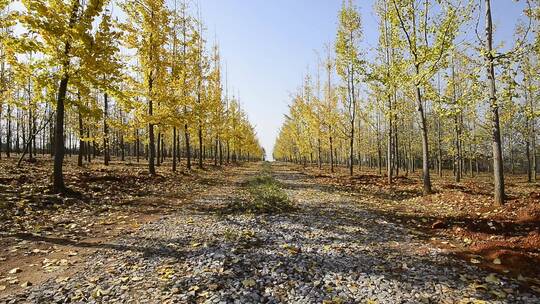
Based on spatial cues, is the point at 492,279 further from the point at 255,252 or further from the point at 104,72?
the point at 104,72

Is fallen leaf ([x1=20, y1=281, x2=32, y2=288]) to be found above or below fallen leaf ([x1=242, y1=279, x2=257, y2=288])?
above

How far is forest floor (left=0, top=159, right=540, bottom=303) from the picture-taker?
18.2 ft

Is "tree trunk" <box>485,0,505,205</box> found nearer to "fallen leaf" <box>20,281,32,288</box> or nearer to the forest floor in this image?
the forest floor

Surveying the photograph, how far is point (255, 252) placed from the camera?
7508 millimetres

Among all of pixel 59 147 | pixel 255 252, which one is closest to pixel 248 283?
pixel 255 252

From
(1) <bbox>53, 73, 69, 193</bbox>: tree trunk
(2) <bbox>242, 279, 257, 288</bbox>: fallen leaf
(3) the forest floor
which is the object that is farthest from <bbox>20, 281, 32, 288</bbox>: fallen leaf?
(1) <bbox>53, 73, 69, 193</bbox>: tree trunk

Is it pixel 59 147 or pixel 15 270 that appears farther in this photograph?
pixel 59 147

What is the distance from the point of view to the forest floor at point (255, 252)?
18.2 feet

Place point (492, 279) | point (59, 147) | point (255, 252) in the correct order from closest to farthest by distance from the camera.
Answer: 1. point (492, 279)
2. point (255, 252)
3. point (59, 147)

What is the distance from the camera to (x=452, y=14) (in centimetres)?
1415

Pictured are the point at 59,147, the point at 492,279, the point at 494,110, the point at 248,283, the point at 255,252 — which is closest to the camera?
the point at 248,283

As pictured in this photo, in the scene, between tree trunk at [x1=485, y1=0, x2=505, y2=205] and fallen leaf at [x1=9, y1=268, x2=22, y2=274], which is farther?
tree trunk at [x1=485, y1=0, x2=505, y2=205]

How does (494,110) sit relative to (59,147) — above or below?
above

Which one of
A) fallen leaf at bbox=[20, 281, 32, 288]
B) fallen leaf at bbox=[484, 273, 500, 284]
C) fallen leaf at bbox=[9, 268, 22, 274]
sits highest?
fallen leaf at bbox=[9, 268, 22, 274]
